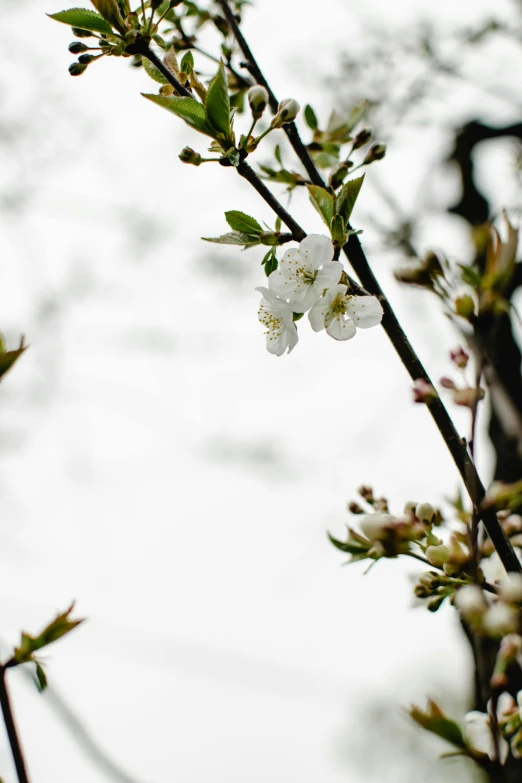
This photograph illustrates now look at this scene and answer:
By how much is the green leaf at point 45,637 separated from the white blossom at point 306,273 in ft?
1.36

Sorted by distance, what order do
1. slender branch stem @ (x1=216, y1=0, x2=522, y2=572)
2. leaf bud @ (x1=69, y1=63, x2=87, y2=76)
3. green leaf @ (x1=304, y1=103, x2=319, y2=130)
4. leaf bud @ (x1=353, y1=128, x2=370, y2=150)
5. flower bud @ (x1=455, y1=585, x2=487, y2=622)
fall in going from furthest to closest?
green leaf @ (x1=304, y1=103, x2=319, y2=130) → leaf bud @ (x1=353, y1=128, x2=370, y2=150) → leaf bud @ (x1=69, y1=63, x2=87, y2=76) → slender branch stem @ (x1=216, y1=0, x2=522, y2=572) → flower bud @ (x1=455, y1=585, x2=487, y2=622)

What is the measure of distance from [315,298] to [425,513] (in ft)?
0.91

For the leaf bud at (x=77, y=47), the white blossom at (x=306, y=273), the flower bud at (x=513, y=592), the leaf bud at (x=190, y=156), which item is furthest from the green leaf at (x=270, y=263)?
the flower bud at (x=513, y=592)

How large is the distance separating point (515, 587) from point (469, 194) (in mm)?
2732

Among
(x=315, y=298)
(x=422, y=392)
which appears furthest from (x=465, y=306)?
(x=315, y=298)

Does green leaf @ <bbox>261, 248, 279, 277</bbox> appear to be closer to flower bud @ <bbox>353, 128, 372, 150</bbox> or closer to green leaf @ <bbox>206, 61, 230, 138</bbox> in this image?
green leaf @ <bbox>206, 61, 230, 138</bbox>

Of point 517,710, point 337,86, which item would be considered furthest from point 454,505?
point 337,86

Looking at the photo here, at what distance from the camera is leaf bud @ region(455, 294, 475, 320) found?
0.57 m

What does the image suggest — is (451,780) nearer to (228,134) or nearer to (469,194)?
(469,194)

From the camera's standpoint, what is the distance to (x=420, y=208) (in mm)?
3225

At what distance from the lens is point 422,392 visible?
1.90 ft

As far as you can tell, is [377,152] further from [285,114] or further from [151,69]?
[151,69]

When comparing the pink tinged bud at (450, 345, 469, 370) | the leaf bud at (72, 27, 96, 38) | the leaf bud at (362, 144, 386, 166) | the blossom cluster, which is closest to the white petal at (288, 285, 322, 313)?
the blossom cluster

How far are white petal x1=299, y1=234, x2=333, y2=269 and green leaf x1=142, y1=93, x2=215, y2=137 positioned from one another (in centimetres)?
16
